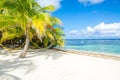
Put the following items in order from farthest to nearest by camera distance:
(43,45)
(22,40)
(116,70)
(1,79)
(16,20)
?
(22,40) < (43,45) < (16,20) < (116,70) < (1,79)

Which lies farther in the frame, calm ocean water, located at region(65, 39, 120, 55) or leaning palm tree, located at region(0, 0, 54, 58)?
calm ocean water, located at region(65, 39, 120, 55)

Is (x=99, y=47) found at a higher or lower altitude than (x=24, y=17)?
lower

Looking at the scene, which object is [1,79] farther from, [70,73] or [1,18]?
[1,18]

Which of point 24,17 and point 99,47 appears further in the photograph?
point 99,47

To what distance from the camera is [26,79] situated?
6613mm

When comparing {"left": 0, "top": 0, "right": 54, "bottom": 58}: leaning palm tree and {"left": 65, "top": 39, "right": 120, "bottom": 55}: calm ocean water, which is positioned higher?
{"left": 0, "top": 0, "right": 54, "bottom": 58}: leaning palm tree

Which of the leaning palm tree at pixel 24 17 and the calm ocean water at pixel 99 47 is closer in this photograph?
the leaning palm tree at pixel 24 17

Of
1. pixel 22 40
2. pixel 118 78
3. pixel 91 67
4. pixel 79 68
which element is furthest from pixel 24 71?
pixel 22 40

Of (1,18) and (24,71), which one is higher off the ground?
(1,18)

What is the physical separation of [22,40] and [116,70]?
507 inches

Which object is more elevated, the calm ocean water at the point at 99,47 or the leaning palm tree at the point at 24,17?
the leaning palm tree at the point at 24,17

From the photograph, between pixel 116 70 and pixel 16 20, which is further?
pixel 16 20

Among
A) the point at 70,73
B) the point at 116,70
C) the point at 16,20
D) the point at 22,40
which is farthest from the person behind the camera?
the point at 22,40

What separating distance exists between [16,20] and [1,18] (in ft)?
2.54
